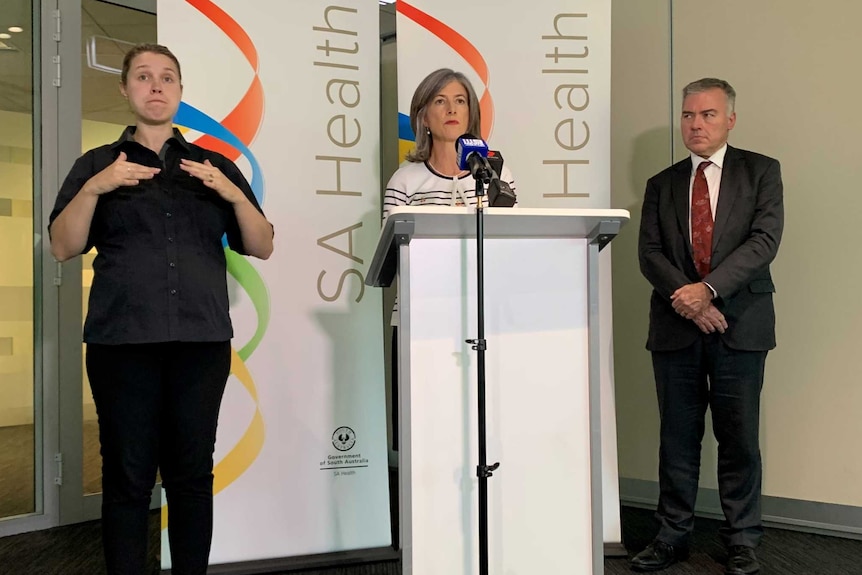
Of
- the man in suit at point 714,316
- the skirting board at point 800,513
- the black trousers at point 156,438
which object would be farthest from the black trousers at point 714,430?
the black trousers at point 156,438

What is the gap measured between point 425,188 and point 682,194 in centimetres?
105

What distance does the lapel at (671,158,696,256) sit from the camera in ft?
8.95

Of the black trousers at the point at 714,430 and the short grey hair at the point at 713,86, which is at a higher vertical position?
the short grey hair at the point at 713,86

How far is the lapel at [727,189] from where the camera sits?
266 cm

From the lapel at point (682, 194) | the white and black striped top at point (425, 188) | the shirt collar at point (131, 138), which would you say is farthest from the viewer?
the lapel at point (682, 194)

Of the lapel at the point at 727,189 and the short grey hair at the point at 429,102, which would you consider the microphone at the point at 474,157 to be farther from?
the lapel at the point at 727,189

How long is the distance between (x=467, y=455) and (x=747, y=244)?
4.76 ft

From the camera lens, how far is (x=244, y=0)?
277cm

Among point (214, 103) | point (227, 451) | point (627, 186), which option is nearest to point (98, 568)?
point (227, 451)

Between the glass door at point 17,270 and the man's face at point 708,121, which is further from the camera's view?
the glass door at point 17,270

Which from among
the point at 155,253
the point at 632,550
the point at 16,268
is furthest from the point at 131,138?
the point at 632,550

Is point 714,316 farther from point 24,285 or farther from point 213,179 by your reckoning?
point 24,285

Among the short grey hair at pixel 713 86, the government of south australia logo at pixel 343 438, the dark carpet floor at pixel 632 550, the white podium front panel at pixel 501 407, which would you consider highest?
the short grey hair at pixel 713 86

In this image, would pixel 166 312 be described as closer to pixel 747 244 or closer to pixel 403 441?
pixel 403 441
